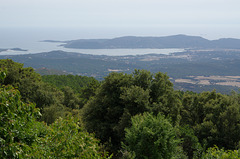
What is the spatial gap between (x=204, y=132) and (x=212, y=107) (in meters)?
2.87

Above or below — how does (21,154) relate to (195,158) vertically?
above

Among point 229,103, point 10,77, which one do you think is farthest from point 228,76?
point 10,77

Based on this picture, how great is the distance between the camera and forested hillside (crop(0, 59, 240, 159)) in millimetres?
4441

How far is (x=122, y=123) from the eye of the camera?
1459 centimetres

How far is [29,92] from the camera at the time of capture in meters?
23.2

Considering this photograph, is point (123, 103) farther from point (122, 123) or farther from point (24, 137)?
point (24, 137)

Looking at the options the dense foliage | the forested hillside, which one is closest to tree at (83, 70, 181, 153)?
the forested hillside

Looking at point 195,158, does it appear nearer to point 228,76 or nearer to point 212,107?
point 212,107

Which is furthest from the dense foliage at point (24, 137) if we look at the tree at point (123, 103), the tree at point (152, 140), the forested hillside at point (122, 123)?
the tree at point (123, 103)

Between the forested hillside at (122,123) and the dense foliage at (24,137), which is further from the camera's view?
the forested hillside at (122,123)

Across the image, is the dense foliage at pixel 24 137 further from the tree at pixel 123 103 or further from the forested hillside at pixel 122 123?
the tree at pixel 123 103

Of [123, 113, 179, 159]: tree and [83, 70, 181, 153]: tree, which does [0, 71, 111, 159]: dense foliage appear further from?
[83, 70, 181, 153]: tree

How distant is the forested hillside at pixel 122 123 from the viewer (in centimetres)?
444

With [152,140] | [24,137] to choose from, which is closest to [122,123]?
[152,140]
